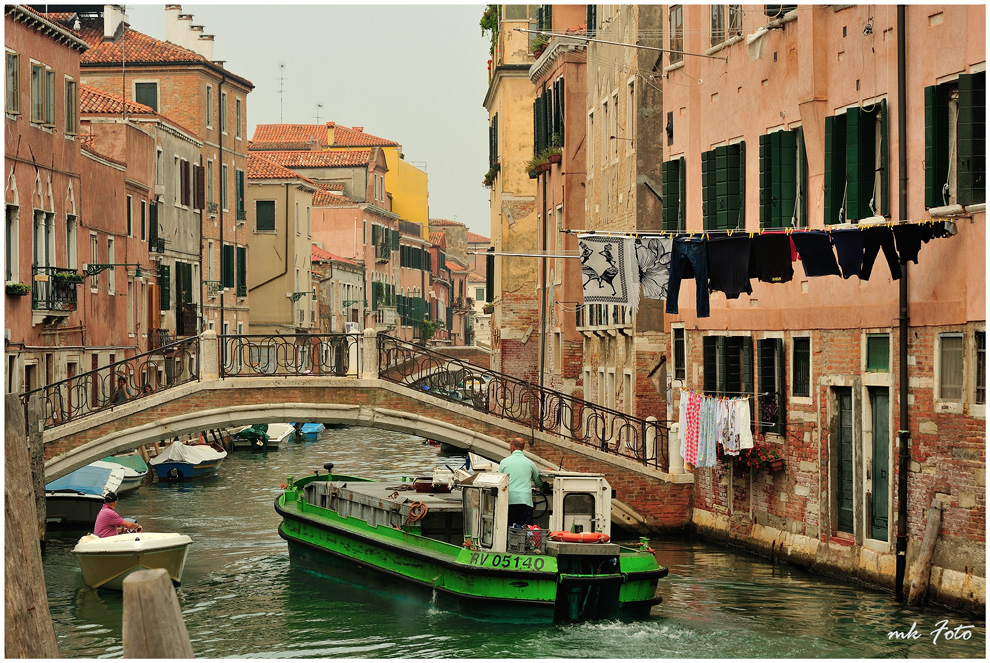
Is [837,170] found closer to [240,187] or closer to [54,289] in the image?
[54,289]

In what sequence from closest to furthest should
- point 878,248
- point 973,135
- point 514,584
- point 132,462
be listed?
point 973,135 → point 878,248 → point 514,584 → point 132,462

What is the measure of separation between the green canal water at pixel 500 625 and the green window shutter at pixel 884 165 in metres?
3.85

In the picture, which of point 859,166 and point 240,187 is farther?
point 240,187

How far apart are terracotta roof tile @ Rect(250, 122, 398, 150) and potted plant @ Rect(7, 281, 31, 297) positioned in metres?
39.1

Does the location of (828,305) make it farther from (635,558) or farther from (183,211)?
(183,211)

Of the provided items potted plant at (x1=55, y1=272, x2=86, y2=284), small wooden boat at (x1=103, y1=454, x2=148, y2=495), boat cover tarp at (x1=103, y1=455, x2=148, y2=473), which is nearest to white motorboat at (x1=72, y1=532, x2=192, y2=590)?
potted plant at (x1=55, y1=272, x2=86, y2=284)

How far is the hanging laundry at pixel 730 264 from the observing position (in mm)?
14875

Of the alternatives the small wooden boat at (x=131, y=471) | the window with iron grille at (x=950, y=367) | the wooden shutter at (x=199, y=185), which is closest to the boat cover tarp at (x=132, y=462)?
the small wooden boat at (x=131, y=471)

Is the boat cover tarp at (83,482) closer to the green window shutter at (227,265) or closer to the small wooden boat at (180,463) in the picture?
the small wooden boat at (180,463)

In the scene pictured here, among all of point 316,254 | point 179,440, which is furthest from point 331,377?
point 316,254

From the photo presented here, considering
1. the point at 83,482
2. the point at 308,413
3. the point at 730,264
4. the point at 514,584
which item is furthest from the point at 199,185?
the point at 514,584

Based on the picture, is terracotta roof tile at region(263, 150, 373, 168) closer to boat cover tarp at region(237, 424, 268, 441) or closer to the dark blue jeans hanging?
boat cover tarp at region(237, 424, 268, 441)

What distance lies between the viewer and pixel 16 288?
22469 millimetres

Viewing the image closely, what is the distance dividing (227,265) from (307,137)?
84.0 ft
